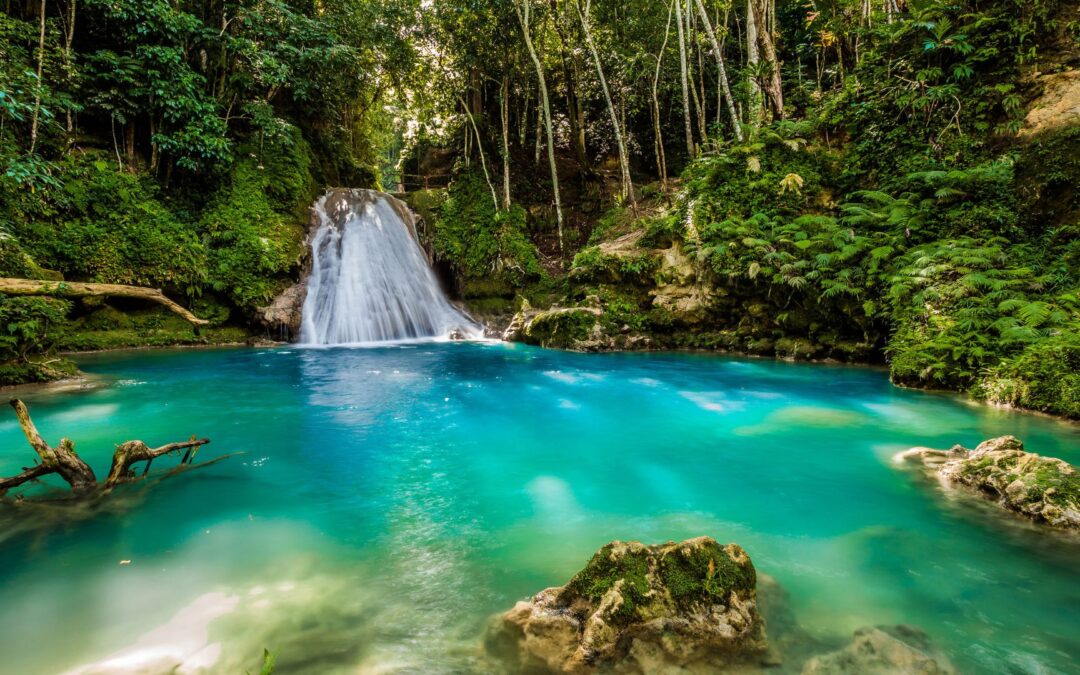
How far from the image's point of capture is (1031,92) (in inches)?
371

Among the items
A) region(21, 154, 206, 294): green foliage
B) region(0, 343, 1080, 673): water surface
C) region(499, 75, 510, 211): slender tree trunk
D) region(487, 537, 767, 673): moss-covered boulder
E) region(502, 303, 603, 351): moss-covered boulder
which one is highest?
region(499, 75, 510, 211): slender tree trunk

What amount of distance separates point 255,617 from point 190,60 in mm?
17017

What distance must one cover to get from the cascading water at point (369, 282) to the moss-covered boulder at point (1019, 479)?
12.0m

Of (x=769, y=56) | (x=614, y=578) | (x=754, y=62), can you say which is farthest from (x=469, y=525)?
(x=769, y=56)

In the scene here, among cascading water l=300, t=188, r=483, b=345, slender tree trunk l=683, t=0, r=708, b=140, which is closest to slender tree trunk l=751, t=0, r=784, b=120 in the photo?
slender tree trunk l=683, t=0, r=708, b=140

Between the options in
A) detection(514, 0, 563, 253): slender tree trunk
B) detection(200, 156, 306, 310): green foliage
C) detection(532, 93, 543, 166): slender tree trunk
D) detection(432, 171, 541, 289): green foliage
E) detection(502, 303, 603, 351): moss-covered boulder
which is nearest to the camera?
detection(502, 303, 603, 351): moss-covered boulder

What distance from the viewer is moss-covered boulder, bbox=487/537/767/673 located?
218 centimetres

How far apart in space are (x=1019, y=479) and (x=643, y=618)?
3.23 m

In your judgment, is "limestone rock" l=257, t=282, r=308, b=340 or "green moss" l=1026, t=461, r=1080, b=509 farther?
"limestone rock" l=257, t=282, r=308, b=340

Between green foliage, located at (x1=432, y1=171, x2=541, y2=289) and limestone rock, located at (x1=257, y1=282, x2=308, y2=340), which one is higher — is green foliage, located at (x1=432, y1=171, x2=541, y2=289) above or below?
above

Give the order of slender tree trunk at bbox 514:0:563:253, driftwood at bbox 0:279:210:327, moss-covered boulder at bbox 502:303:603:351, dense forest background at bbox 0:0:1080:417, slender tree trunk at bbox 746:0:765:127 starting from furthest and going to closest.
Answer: slender tree trunk at bbox 514:0:563:253, slender tree trunk at bbox 746:0:765:127, moss-covered boulder at bbox 502:303:603:351, dense forest background at bbox 0:0:1080:417, driftwood at bbox 0:279:210:327

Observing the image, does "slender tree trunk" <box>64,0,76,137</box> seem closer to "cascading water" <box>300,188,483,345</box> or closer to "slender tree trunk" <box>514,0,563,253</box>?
"cascading water" <box>300,188,483,345</box>

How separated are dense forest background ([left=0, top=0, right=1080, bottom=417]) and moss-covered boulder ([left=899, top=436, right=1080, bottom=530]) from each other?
2.86m

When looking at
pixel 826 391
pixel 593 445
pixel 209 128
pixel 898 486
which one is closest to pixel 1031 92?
pixel 826 391
